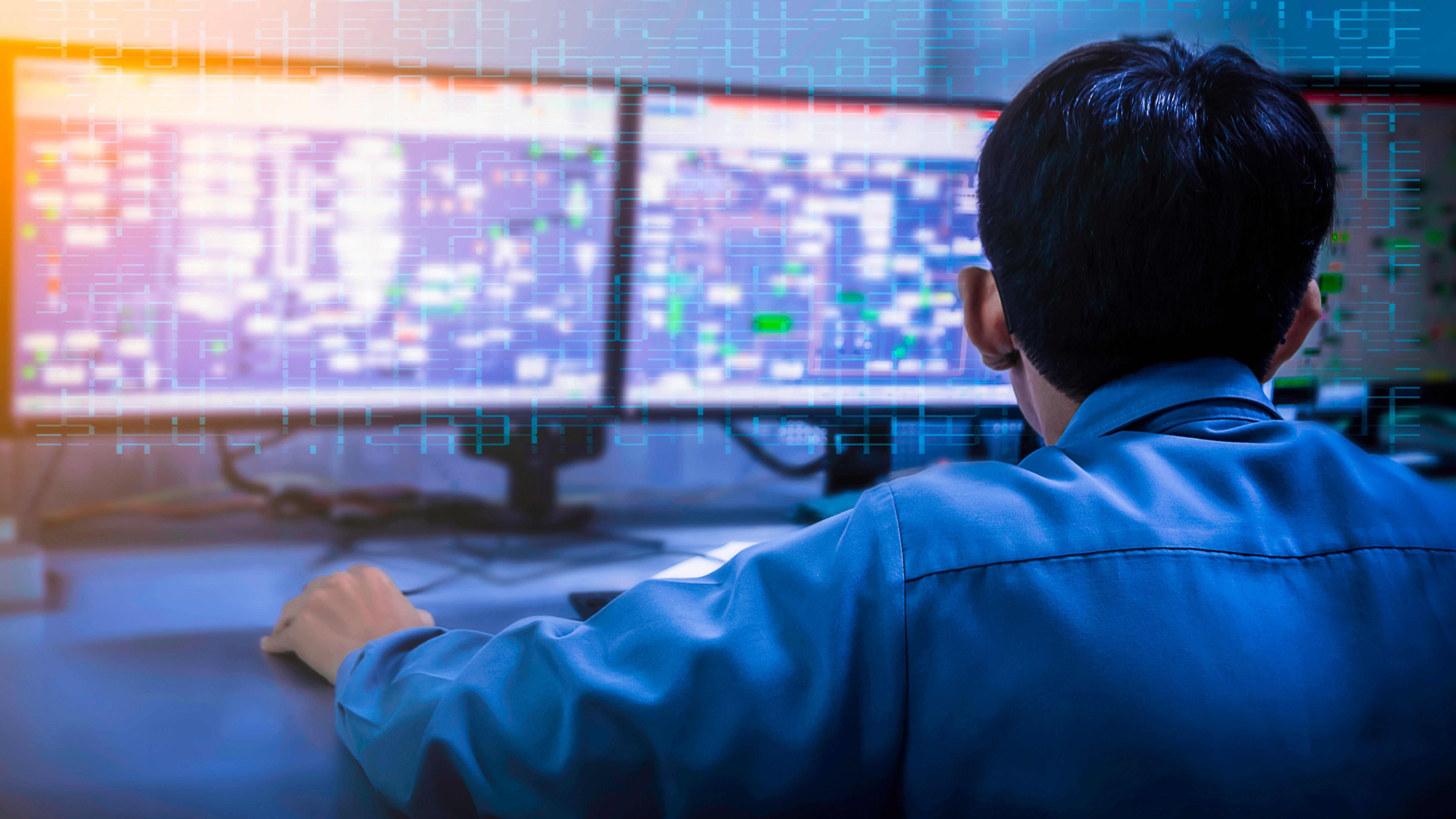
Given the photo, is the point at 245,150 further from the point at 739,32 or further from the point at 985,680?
the point at 985,680

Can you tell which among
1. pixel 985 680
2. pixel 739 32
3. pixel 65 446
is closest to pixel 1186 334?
pixel 985 680

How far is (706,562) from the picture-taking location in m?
0.89

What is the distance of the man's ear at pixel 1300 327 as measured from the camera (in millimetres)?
479

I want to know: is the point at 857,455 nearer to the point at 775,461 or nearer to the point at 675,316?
the point at 775,461

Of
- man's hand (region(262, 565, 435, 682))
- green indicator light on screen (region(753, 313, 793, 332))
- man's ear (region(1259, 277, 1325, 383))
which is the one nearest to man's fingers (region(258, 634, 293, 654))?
man's hand (region(262, 565, 435, 682))

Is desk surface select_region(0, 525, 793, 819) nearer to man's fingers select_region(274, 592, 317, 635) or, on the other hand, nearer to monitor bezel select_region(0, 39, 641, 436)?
man's fingers select_region(274, 592, 317, 635)

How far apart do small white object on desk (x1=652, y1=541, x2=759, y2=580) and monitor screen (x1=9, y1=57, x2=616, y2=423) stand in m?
0.22

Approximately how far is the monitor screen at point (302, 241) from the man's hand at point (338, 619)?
0.23 m

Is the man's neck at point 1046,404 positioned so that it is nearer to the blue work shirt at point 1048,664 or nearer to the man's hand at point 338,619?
the blue work shirt at point 1048,664

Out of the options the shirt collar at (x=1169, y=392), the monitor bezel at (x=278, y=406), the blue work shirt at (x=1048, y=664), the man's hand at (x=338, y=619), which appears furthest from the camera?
the monitor bezel at (x=278, y=406)

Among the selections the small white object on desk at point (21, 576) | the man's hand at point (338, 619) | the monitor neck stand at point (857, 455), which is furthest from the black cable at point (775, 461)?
the small white object on desk at point (21, 576)

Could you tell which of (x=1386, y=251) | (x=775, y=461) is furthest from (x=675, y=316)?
(x=1386, y=251)

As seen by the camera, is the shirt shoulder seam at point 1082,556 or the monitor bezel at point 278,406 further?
the monitor bezel at point 278,406

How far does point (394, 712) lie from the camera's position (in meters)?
0.42
